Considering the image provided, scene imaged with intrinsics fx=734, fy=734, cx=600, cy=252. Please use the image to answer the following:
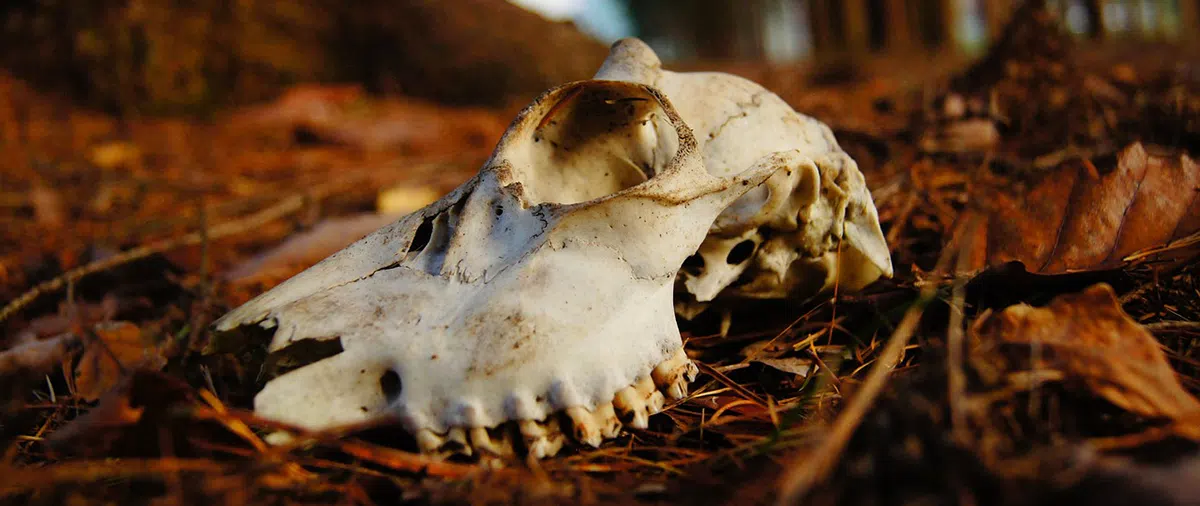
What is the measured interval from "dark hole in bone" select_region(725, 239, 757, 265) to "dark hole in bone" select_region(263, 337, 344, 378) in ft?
2.90

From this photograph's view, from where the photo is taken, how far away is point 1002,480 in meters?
0.82

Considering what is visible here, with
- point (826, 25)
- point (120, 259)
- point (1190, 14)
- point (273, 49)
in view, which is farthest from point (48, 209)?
point (1190, 14)

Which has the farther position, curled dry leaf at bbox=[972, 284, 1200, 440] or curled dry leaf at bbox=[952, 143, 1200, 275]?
curled dry leaf at bbox=[952, 143, 1200, 275]

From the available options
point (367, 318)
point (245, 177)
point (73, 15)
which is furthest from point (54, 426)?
point (73, 15)

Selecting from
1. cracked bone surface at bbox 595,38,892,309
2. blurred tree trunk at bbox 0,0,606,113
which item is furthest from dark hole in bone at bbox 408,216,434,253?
blurred tree trunk at bbox 0,0,606,113

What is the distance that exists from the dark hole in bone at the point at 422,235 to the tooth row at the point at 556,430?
0.47m

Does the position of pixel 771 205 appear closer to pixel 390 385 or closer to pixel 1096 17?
pixel 390 385

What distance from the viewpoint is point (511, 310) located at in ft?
4.27

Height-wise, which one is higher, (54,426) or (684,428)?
(54,426)

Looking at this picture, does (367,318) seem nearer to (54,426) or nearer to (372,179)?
(54,426)

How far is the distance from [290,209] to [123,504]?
2.95 metres

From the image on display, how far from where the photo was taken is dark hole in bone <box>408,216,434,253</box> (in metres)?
1.56

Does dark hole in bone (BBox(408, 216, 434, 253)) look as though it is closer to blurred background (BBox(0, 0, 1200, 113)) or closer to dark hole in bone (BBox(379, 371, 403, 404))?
dark hole in bone (BBox(379, 371, 403, 404))

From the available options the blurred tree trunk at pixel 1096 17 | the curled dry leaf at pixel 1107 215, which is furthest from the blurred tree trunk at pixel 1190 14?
the curled dry leaf at pixel 1107 215
